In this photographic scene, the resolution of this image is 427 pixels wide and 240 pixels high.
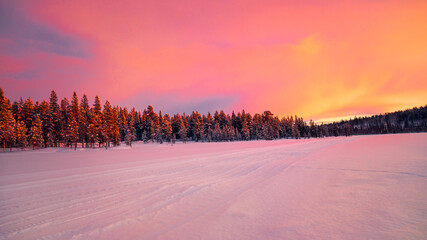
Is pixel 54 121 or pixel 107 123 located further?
pixel 54 121

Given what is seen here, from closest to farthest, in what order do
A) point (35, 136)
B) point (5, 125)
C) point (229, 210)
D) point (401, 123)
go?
point (229, 210), point (5, 125), point (35, 136), point (401, 123)

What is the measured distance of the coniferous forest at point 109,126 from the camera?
165 ft

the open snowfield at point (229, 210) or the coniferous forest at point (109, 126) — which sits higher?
the coniferous forest at point (109, 126)

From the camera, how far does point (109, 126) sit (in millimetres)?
56719

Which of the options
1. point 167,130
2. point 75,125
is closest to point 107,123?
point 75,125

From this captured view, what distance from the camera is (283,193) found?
529 cm

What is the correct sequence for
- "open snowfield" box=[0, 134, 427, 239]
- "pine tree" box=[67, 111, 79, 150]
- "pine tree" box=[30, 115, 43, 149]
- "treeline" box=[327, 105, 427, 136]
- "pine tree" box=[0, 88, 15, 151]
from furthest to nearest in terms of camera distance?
"treeline" box=[327, 105, 427, 136] < "pine tree" box=[67, 111, 79, 150] < "pine tree" box=[30, 115, 43, 149] < "pine tree" box=[0, 88, 15, 151] < "open snowfield" box=[0, 134, 427, 239]

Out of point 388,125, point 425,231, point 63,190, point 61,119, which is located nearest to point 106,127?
point 61,119

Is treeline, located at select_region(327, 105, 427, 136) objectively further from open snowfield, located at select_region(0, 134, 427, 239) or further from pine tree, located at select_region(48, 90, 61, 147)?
pine tree, located at select_region(48, 90, 61, 147)

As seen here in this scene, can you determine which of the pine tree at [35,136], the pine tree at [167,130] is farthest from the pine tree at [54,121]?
the pine tree at [167,130]

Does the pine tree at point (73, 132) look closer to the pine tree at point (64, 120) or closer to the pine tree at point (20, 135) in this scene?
the pine tree at point (64, 120)

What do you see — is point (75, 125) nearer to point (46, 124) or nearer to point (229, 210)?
point (46, 124)

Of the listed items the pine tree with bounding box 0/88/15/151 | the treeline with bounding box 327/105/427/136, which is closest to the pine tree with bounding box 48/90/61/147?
the pine tree with bounding box 0/88/15/151

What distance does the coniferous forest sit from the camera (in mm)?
50441
